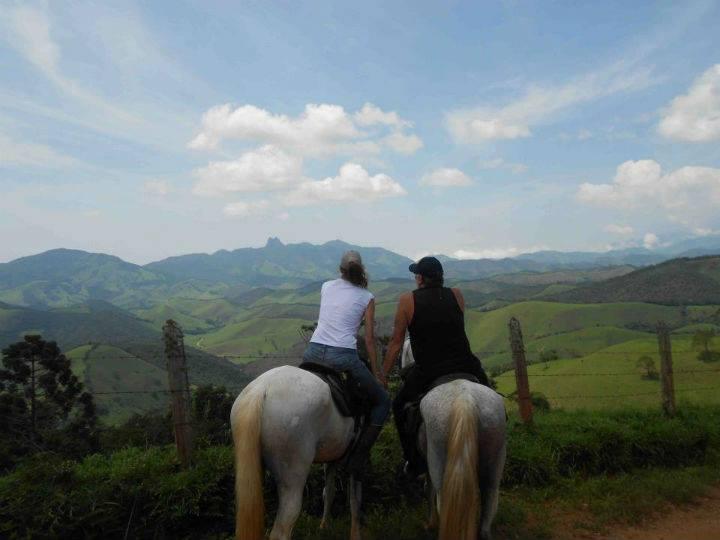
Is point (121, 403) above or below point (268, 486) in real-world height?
below

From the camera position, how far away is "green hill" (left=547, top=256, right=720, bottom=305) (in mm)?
133375

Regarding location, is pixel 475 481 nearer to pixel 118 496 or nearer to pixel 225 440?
pixel 118 496

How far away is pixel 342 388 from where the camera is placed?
15.6 ft

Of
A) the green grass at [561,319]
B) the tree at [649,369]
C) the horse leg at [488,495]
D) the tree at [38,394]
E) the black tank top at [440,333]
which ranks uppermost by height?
the black tank top at [440,333]

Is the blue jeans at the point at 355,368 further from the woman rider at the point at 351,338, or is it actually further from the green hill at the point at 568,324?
the green hill at the point at 568,324

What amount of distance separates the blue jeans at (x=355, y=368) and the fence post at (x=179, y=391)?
2102 mm

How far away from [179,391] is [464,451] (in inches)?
143

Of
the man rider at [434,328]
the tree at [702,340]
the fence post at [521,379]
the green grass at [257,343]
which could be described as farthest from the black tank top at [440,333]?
the green grass at [257,343]

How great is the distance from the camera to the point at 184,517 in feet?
17.2

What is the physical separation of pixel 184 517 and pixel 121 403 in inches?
2753

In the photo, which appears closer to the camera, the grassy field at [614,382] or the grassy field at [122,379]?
the grassy field at [614,382]

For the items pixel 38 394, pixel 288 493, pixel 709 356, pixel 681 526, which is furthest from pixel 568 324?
pixel 288 493

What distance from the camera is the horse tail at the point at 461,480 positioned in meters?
3.94

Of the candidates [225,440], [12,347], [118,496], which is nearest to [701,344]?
[225,440]
